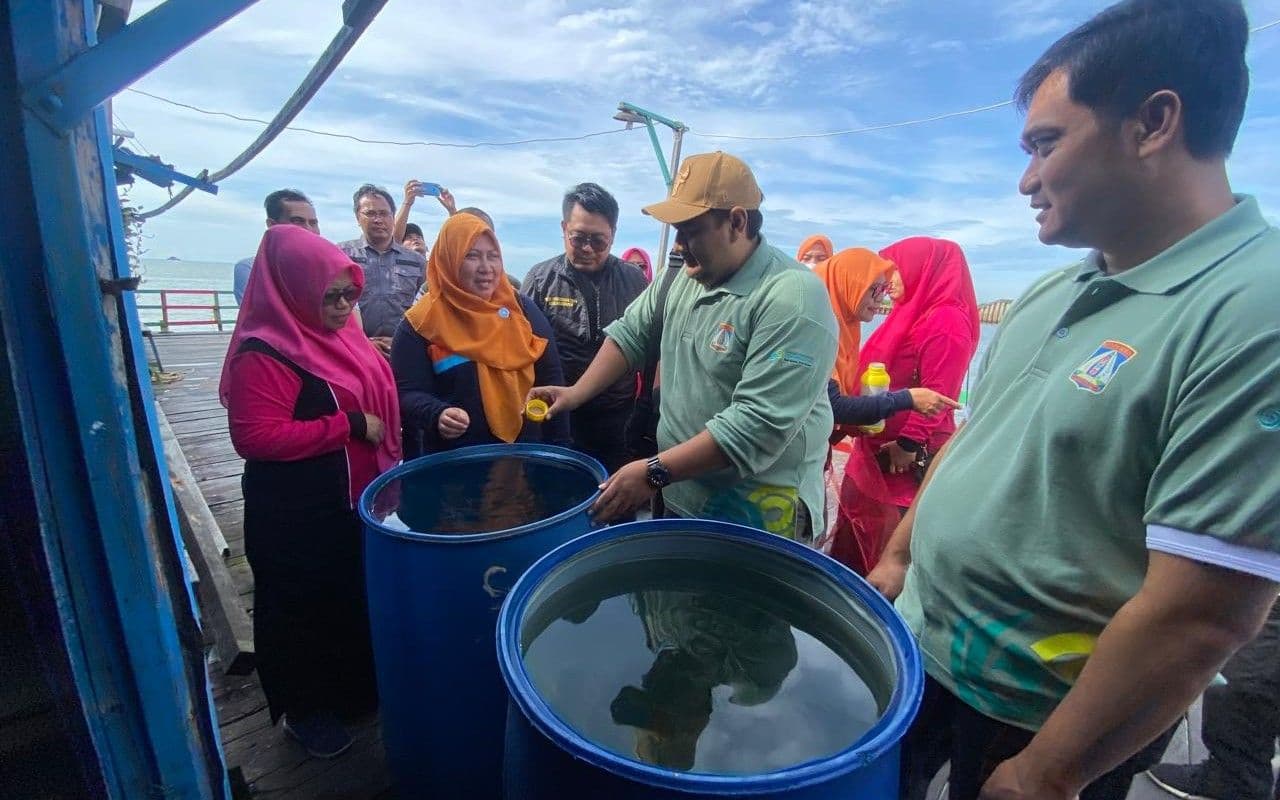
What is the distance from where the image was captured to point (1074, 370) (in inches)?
37.1

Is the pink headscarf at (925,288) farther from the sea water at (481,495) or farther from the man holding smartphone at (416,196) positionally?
the man holding smartphone at (416,196)

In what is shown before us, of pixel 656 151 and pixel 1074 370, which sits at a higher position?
pixel 656 151

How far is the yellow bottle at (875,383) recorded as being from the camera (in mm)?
2742

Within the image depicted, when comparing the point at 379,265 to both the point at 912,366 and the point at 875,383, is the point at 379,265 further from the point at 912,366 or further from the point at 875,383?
the point at 912,366

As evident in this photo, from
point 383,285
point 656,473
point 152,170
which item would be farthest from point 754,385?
point 152,170

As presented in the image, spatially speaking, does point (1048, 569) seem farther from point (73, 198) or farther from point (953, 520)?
point (73, 198)

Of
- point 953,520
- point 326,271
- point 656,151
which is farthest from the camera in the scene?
point 656,151

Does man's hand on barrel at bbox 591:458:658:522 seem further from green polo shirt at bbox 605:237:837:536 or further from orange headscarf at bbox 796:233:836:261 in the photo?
orange headscarf at bbox 796:233:836:261

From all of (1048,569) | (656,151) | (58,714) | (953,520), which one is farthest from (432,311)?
(656,151)

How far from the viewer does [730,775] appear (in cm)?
66

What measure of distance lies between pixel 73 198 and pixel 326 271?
113 cm

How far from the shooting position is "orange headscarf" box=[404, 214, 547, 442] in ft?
7.31

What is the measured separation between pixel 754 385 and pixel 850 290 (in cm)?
175

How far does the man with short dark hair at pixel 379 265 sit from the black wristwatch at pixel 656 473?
9.80 feet
